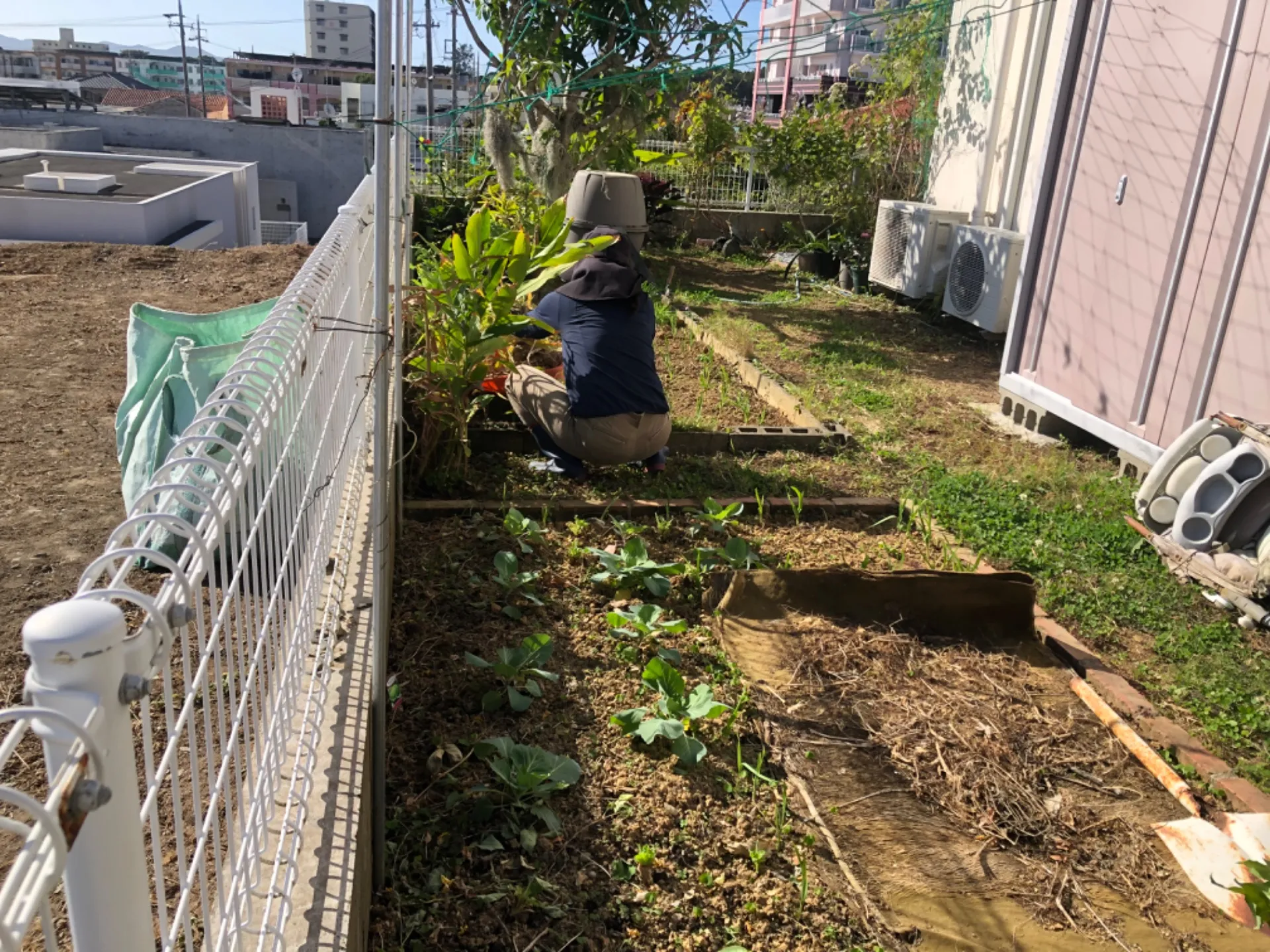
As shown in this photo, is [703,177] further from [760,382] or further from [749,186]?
[760,382]

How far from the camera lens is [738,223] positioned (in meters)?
14.6

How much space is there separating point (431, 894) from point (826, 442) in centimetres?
400

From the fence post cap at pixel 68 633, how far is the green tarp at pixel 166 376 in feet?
7.42

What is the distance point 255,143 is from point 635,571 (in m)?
40.3

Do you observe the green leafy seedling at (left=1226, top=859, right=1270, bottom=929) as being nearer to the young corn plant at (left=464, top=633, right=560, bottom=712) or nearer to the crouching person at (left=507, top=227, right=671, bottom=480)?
the young corn plant at (left=464, top=633, right=560, bottom=712)

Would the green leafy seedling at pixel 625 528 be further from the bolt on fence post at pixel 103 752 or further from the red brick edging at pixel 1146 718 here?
the bolt on fence post at pixel 103 752

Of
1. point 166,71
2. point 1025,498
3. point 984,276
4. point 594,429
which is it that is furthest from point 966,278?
point 166,71

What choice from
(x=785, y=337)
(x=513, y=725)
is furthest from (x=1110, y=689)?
(x=785, y=337)

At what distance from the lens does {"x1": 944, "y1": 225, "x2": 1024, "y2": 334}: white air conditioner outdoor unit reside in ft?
27.6

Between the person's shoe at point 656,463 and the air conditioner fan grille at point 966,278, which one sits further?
the air conditioner fan grille at point 966,278

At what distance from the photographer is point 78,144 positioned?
1401 inches

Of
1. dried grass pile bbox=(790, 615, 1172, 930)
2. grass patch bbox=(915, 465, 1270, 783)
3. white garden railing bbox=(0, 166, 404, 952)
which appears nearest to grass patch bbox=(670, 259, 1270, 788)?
grass patch bbox=(915, 465, 1270, 783)

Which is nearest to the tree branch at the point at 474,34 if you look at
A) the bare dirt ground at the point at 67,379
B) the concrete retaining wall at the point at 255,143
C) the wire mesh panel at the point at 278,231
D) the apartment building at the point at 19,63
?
the bare dirt ground at the point at 67,379

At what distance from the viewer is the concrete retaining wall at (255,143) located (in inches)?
1539
